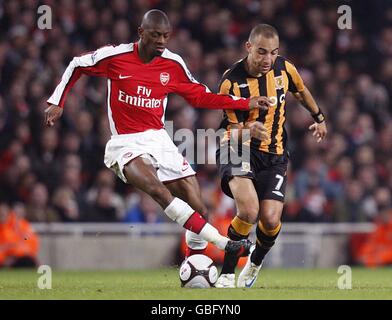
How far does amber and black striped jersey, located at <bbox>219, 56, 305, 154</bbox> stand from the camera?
8.77 meters

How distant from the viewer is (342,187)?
49.8 ft

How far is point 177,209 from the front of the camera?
26.3ft

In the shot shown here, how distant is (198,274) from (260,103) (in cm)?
154

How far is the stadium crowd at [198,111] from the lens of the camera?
1359 centimetres

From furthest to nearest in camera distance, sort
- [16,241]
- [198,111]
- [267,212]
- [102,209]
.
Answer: [198,111] → [102,209] → [16,241] → [267,212]

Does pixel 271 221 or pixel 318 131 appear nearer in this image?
pixel 271 221

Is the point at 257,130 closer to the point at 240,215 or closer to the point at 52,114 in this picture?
the point at 240,215

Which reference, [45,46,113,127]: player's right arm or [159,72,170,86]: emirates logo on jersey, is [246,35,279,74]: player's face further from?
[45,46,113,127]: player's right arm

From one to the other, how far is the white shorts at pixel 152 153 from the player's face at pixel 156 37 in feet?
2.40

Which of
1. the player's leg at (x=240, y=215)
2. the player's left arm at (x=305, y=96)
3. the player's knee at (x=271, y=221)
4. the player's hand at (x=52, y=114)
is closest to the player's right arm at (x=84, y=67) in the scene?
the player's hand at (x=52, y=114)

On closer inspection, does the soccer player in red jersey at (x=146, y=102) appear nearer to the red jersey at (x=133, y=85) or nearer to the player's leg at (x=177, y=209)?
the red jersey at (x=133, y=85)

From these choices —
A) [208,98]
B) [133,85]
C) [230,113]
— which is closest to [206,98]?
[208,98]

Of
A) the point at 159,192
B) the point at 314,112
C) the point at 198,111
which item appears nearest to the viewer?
the point at 159,192
